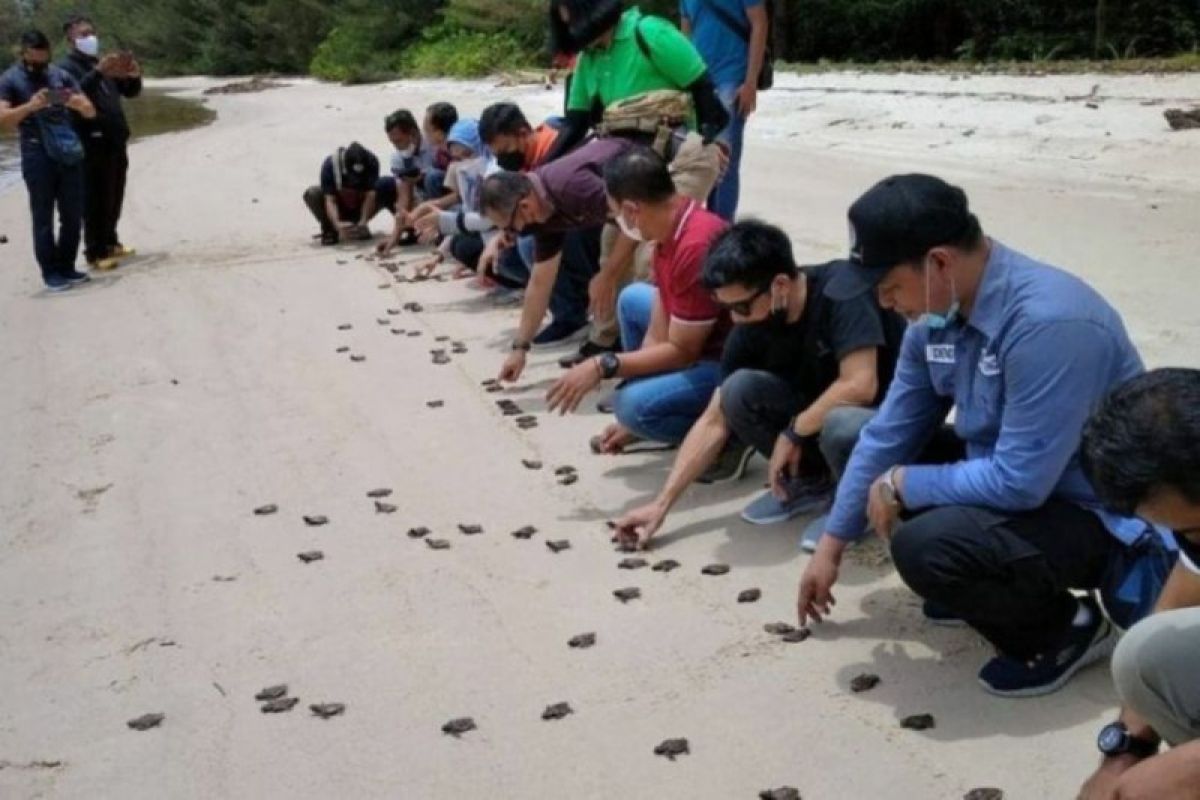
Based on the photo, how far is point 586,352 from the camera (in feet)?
24.9

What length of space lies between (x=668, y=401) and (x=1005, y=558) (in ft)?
7.56

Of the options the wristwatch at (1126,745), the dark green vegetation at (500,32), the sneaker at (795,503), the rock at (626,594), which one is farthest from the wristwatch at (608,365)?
the dark green vegetation at (500,32)

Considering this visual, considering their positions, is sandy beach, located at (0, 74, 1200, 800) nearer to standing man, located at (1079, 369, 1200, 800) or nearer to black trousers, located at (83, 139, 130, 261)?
standing man, located at (1079, 369, 1200, 800)

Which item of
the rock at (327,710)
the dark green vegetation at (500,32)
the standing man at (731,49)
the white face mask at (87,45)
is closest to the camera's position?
the rock at (327,710)

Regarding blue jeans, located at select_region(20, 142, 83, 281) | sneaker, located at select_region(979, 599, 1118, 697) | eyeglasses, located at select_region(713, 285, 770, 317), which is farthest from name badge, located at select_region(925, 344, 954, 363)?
blue jeans, located at select_region(20, 142, 83, 281)

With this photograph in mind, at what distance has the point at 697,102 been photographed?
23.1 feet

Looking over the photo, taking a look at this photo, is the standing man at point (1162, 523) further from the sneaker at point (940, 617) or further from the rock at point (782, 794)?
the sneaker at point (940, 617)

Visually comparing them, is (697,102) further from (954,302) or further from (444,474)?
(954,302)

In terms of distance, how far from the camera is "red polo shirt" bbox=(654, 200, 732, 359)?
553cm

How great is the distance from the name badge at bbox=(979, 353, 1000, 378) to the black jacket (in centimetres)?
934

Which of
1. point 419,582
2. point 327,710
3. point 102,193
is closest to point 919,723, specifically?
point 327,710

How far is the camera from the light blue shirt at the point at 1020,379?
3.48 metres

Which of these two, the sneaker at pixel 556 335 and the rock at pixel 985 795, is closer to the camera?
the rock at pixel 985 795

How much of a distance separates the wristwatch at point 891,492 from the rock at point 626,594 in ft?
4.02
